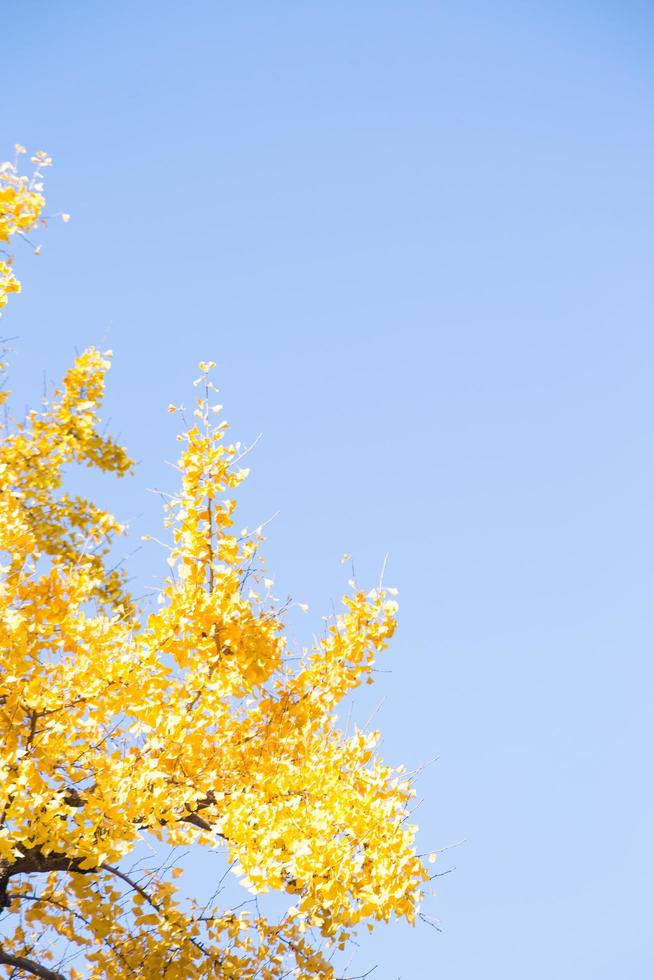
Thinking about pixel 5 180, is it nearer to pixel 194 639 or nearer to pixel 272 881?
pixel 194 639

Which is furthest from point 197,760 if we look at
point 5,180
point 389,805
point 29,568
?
point 5,180

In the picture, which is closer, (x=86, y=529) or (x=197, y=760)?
(x=197, y=760)

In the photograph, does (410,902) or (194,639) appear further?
(194,639)

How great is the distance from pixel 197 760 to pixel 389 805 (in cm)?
132

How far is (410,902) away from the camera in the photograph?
473 cm


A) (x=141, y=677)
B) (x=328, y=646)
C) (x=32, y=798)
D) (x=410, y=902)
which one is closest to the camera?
(x=32, y=798)

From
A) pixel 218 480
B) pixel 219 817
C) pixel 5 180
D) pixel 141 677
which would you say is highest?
pixel 5 180

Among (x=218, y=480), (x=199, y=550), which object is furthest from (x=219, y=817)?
(x=218, y=480)

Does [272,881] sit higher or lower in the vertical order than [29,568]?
lower

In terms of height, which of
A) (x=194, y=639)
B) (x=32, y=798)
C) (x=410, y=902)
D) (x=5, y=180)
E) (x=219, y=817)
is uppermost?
(x=5, y=180)

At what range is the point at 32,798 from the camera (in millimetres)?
4367

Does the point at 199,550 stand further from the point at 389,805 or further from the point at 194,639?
the point at 389,805

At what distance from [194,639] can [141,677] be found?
462 millimetres

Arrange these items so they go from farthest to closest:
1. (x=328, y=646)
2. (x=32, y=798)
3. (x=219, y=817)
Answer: (x=328, y=646)
(x=219, y=817)
(x=32, y=798)
